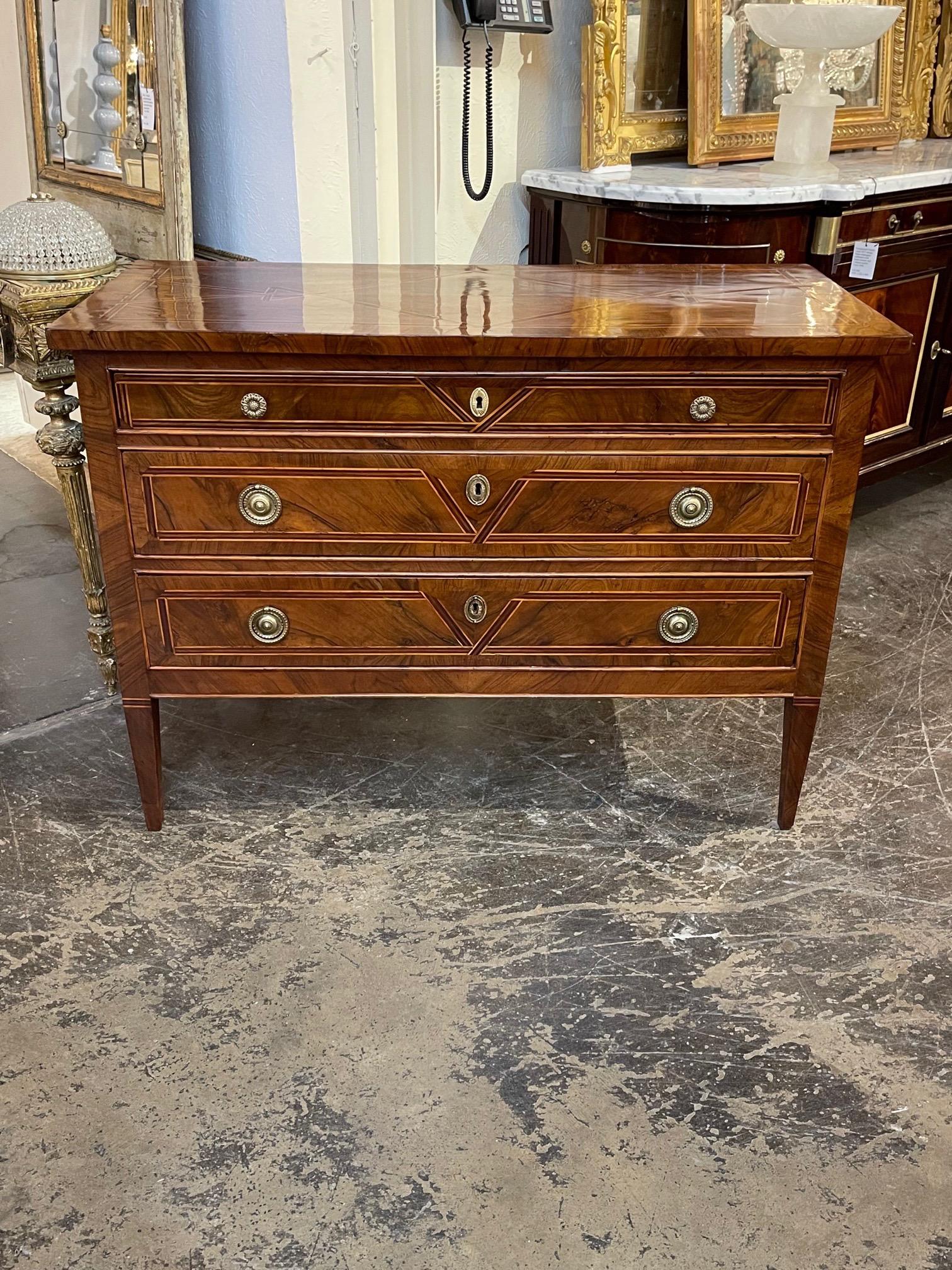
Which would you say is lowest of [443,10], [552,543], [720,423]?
[552,543]

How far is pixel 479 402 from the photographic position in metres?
1.75

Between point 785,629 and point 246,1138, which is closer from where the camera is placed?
point 246,1138

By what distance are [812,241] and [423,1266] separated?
2.60 metres

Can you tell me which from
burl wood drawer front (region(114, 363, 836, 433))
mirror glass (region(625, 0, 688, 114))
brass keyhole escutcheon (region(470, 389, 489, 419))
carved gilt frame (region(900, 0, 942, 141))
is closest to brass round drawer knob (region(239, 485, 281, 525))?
burl wood drawer front (region(114, 363, 836, 433))

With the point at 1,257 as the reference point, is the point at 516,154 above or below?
above

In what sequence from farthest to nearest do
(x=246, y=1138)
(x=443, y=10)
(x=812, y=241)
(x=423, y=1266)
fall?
(x=812, y=241) < (x=443, y=10) < (x=246, y=1138) < (x=423, y=1266)

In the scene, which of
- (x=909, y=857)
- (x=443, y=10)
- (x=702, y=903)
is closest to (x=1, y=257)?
(x=443, y=10)

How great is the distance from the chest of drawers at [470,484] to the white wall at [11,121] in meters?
3.42

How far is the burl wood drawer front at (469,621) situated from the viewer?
6.16 ft

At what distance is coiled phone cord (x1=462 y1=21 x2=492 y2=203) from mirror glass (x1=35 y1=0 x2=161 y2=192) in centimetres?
77

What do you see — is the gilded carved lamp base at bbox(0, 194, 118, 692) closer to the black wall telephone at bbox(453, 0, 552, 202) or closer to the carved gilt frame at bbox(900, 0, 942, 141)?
the black wall telephone at bbox(453, 0, 552, 202)

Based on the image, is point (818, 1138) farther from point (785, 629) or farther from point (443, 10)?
point (443, 10)

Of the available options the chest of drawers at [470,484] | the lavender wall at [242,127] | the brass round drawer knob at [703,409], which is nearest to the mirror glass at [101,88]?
the lavender wall at [242,127]

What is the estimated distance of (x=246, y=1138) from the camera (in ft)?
4.90
